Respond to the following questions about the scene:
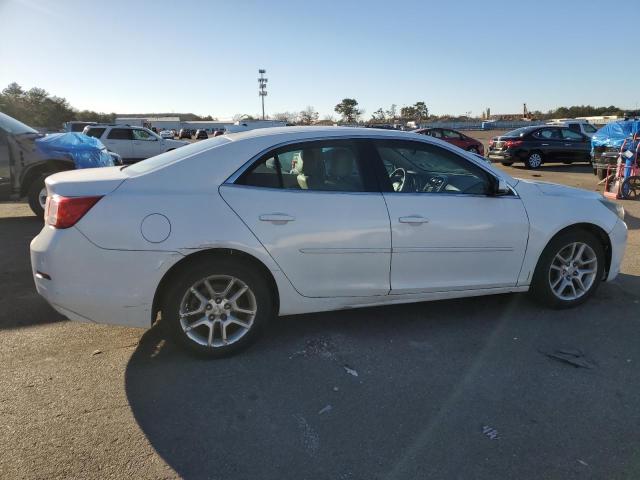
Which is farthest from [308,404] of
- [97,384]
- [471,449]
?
[97,384]

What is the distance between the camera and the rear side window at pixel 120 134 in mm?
20094

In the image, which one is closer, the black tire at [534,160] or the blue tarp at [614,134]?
the blue tarp at [614,134]

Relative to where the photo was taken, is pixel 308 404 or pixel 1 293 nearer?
pixel 308 404

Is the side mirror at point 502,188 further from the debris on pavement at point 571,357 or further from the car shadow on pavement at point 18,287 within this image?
the car shadow on pavement at point 18,287

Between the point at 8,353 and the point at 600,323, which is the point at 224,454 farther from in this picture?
the point at 600,323

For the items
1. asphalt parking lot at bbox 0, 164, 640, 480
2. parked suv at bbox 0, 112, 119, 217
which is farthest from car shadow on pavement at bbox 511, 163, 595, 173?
parked suv at bbox 0, 112, 119, 217

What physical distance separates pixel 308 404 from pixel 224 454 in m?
0.63

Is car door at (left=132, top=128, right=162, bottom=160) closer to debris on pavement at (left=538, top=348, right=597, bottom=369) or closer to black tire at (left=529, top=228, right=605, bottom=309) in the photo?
black tire at (left=529, top=228, right=605, bottom=309)

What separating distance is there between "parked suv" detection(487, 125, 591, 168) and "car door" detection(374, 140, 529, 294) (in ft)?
53.4

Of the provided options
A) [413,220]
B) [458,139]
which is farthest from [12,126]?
[458,139]

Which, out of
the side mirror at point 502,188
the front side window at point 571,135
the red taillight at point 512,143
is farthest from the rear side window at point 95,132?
the side mirror at point 502,188

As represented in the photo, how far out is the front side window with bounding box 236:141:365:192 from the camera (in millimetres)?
3523

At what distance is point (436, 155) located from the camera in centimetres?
405

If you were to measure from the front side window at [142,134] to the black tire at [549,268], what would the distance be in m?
19.0
